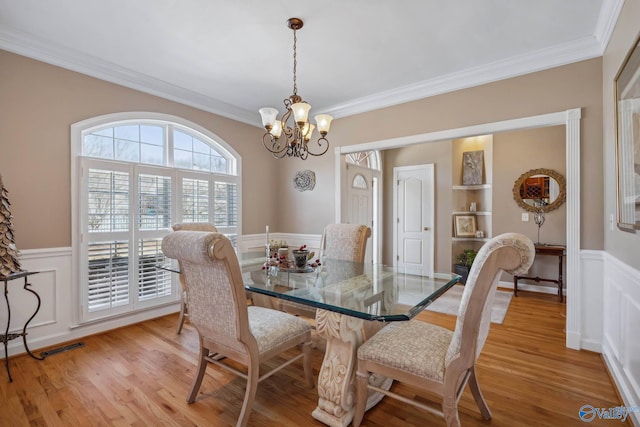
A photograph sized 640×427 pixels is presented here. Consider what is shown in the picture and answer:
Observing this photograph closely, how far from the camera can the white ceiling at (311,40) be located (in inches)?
86.4

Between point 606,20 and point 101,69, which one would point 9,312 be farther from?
point 606,20

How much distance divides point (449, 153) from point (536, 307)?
2.69 metres

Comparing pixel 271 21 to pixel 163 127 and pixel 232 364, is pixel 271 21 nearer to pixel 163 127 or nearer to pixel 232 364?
pixel 163 127

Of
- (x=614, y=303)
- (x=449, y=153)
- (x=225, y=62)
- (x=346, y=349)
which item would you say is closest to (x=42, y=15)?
(x=225, y=62)

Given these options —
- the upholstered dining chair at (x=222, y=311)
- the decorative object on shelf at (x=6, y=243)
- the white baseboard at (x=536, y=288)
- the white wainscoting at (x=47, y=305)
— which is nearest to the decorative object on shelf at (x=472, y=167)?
the white baseboard at (x=536, y=288)

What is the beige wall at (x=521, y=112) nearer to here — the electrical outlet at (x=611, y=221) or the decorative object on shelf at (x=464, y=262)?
the electrical outlet at (x=611, y=221)

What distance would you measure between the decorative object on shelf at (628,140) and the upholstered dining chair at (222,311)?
7.00 feet

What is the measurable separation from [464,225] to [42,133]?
575 centimetres

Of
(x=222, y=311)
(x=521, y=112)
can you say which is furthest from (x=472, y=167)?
(x=222, y=311)

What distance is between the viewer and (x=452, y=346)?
1.43m

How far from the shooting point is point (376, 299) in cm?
167

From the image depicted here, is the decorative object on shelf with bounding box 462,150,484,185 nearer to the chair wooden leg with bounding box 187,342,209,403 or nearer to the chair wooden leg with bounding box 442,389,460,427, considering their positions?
the chair wooden leg with bounding box 442,389,460,427

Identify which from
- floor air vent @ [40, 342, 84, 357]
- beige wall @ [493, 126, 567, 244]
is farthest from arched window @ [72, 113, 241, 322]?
beige wall @ [493, 126, 567, 244]

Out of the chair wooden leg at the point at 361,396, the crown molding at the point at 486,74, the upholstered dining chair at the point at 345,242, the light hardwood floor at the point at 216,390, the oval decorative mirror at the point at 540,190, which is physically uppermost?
the crown molding at the point at 486,74
